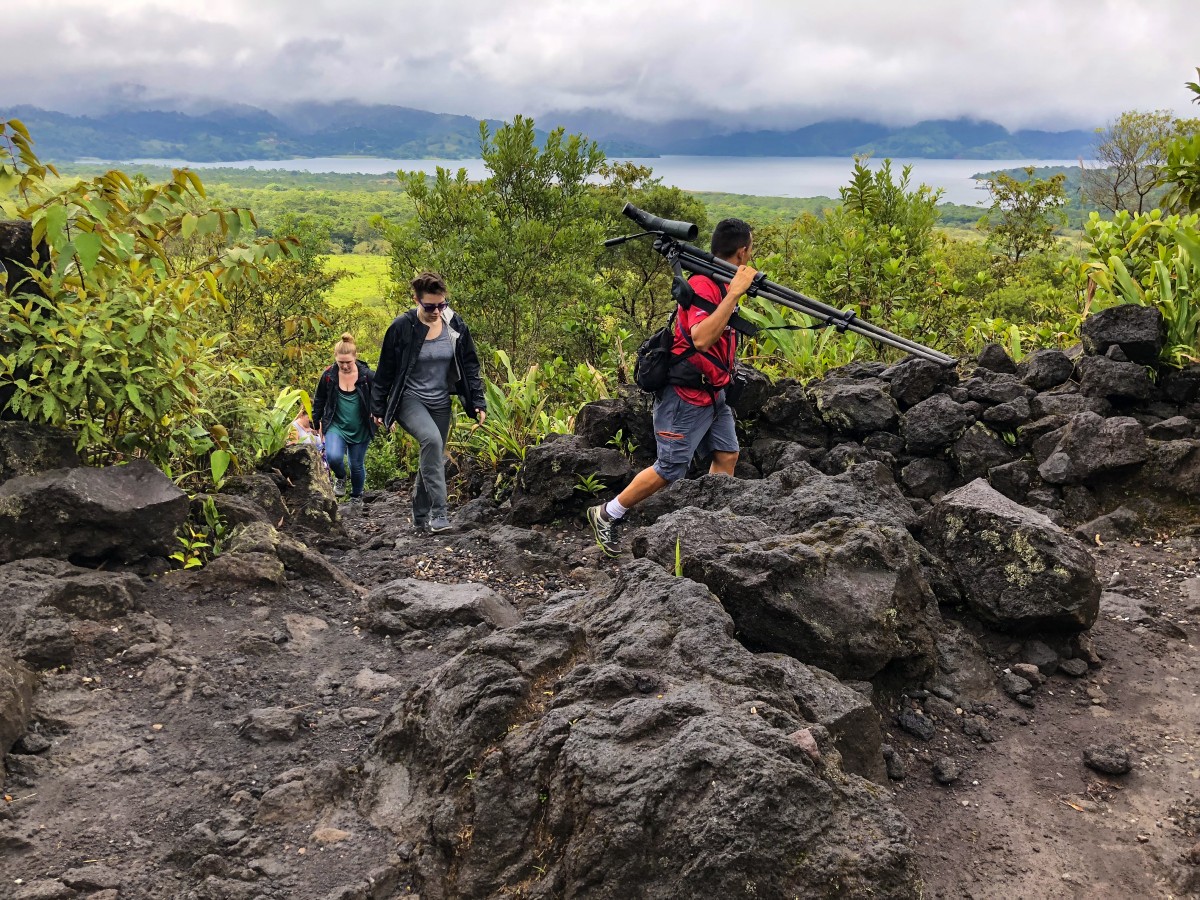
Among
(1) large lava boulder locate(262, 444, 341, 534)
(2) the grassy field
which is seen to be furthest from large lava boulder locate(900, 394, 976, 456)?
(2) the grassy field

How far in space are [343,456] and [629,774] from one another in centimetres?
704

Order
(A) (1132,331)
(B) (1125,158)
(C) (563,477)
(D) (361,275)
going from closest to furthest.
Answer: (A) (1132,331), (C) (563,477), (B) (1125,158), (D) (361,275)

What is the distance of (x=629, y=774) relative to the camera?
8.22ft

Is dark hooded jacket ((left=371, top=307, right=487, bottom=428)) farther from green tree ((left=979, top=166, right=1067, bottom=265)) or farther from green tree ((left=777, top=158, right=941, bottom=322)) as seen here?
green tree ((left=979, top=166, right=1067, bottom=265))

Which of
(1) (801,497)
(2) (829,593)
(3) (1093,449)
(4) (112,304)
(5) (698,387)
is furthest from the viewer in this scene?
(3) (1093,449)

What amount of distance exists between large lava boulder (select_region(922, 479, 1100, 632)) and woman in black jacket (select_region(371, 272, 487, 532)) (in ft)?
13.0

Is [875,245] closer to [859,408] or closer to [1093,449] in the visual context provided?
[859,408]

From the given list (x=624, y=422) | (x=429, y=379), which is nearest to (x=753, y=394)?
(x=624, y=422)

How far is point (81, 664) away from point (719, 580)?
2.89 metres

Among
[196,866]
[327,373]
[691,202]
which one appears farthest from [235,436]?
[691,202]

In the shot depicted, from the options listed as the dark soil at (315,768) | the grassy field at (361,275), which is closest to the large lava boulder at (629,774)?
the dark soil at (315,768)

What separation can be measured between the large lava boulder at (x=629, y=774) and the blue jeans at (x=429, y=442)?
3575 mm

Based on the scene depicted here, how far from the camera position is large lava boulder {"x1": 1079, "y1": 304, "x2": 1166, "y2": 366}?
21.0 feet

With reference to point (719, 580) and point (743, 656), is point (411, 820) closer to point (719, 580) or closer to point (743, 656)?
point (743, 656)
